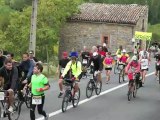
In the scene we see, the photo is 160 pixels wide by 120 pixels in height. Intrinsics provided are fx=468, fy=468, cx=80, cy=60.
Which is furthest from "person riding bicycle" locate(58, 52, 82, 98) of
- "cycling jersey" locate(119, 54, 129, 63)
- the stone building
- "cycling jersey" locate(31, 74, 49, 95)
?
the stone building

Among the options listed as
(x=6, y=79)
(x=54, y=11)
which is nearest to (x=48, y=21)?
(x=54, y=11)

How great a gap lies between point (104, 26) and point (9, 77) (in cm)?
4122

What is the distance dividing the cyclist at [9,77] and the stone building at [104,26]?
4001cm

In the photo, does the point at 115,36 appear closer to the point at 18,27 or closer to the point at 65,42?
the point at 65,42

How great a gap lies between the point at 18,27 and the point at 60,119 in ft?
122

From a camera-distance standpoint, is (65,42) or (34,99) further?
(65,42)

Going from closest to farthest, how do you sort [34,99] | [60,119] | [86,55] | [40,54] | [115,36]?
[34,99]
[60,119]
[86,55]
[40,54]
[115,36]

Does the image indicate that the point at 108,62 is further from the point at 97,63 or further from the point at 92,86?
the point at 92,86

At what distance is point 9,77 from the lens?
39.7 feet

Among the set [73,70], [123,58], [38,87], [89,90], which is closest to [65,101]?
[73,70]

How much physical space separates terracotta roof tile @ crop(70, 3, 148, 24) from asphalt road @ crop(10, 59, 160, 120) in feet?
98.8

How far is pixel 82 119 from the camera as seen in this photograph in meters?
14.0

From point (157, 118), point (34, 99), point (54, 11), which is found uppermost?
point (54, 11)

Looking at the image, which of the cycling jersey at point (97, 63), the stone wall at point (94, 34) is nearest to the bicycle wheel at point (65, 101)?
the cycling jersey at point (97, 63)
